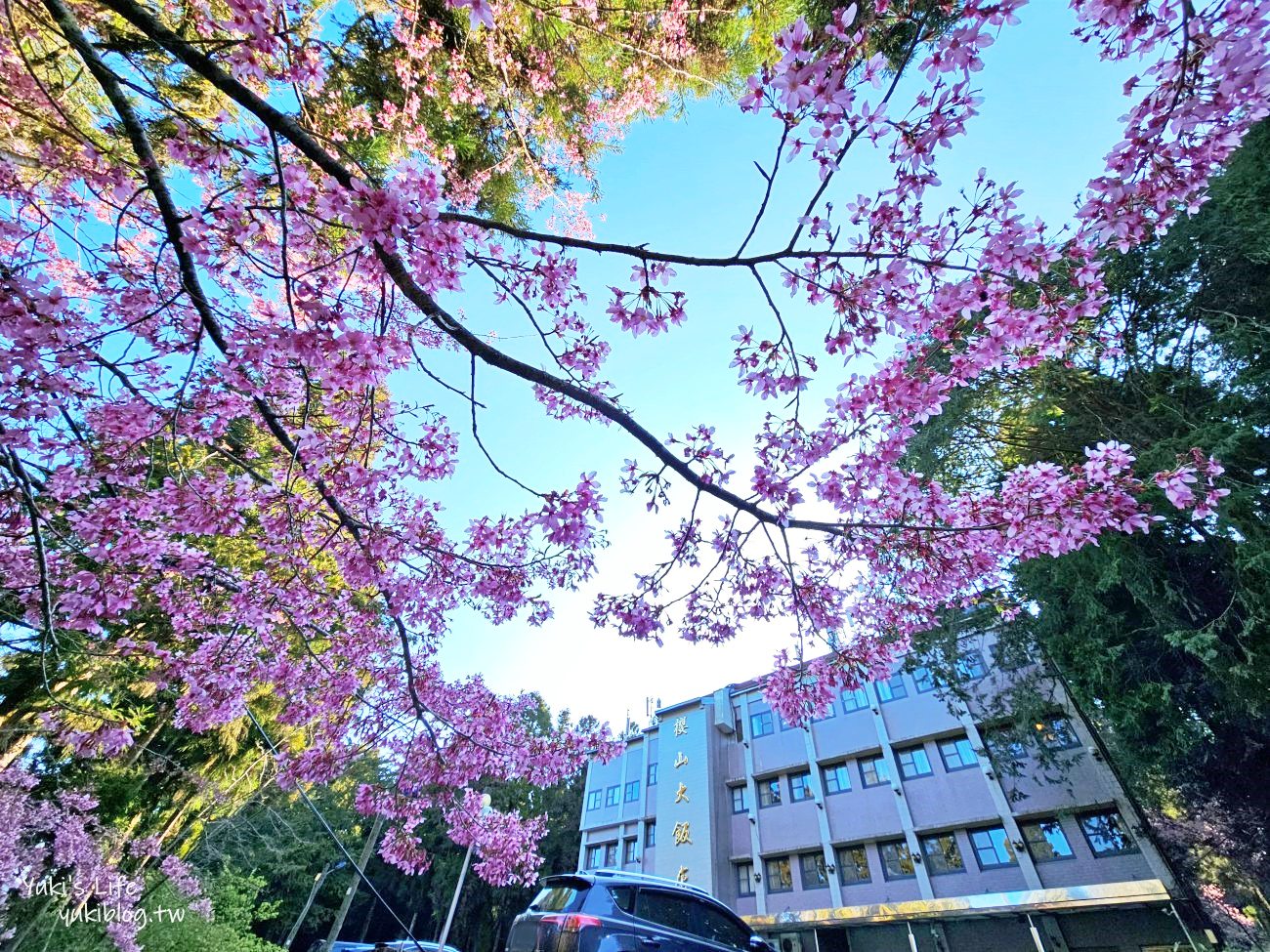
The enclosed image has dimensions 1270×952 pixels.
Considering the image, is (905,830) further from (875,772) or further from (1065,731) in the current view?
(1065,731)

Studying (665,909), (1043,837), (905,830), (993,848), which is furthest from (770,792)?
(665,909)

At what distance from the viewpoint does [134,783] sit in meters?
11.0

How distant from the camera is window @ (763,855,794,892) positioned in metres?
19.1

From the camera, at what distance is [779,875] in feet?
64.4

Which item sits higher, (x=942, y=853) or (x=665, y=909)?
(x=942, y=853)

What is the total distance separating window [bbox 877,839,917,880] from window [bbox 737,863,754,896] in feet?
17.9

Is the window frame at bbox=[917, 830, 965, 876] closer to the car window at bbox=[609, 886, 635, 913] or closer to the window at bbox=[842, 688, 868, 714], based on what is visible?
the window at bbox=[842, 688, 868, 714]

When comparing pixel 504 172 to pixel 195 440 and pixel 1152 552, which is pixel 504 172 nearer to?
pixel 195 440

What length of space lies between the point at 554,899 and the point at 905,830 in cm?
1682

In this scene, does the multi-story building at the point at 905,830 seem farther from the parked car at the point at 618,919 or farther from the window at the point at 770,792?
the parked car at the point at 618,919

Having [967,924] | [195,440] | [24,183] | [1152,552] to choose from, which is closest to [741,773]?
[967,924]

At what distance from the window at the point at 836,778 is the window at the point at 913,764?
2.08m

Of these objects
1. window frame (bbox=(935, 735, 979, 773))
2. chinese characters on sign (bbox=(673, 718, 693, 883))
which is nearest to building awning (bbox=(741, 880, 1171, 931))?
window frame (bbox=(935, 735, 979, 773))

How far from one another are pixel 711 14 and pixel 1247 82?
6.49m
